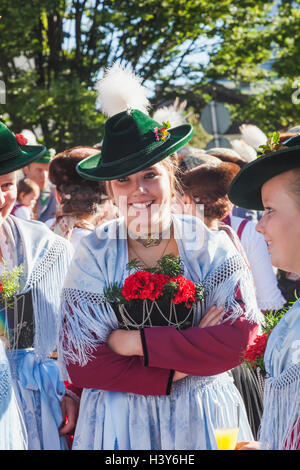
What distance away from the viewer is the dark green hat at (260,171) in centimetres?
186

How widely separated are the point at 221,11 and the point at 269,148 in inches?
377

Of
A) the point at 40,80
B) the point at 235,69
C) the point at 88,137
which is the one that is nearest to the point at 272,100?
the point at 235,69

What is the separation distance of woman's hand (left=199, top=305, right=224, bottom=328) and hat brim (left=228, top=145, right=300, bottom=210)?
521 mm

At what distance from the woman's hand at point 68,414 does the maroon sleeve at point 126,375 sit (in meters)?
0.35

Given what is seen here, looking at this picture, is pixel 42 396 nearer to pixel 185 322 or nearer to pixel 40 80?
pixel 185 322

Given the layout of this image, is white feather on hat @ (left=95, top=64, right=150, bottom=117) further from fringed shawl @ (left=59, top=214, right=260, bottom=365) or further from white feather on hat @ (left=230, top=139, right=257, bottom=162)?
white feather on hat @ (left=230, top=139, right=257, bottom=162)

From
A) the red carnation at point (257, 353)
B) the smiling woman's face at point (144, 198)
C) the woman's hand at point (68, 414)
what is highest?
the smiling woman's face at point (144, 198)

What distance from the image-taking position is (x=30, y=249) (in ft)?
9.35

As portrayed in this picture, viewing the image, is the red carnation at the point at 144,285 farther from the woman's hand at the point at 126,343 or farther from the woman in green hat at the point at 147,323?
the woman's hand at the point at 126,343

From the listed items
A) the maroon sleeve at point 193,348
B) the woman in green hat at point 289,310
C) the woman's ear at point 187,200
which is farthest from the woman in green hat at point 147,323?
the woman's ear at point 187,200

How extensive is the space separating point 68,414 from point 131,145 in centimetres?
137

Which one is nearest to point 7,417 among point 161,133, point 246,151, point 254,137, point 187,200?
point 161,133

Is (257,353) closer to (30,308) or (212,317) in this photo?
(212,317)

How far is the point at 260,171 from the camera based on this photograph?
6.48 ft
